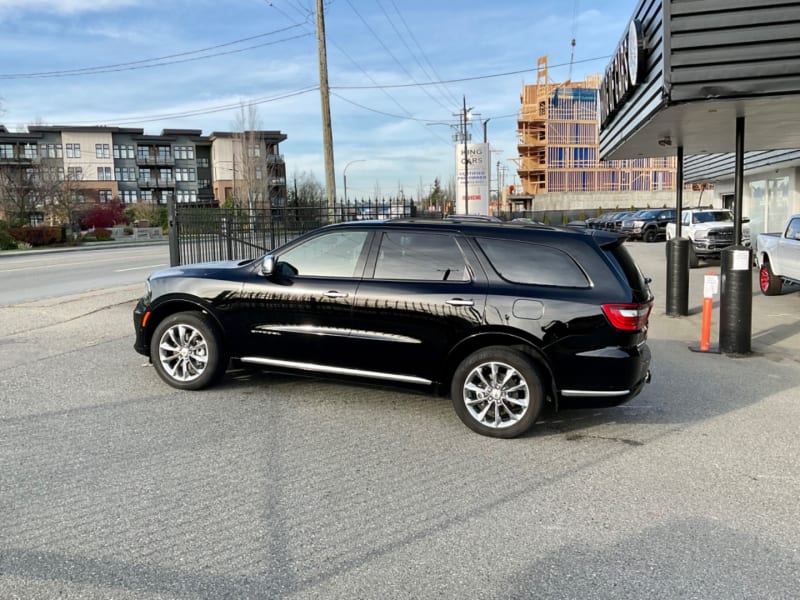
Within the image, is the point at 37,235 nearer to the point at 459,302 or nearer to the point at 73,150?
the point at 459,302

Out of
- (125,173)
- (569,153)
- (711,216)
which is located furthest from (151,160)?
(711,216)

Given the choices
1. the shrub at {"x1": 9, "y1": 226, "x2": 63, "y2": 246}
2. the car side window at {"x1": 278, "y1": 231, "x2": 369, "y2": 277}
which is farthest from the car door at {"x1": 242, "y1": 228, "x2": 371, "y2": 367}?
the shrub at {"x1": 9, "y1": 226, "x2": 63, "y2": 246}

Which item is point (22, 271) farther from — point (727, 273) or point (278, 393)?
point (727, 273)

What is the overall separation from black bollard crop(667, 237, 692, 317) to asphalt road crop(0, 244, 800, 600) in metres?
4.68

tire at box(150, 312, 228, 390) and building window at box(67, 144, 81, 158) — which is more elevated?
building window at box(67, 144, 81, 158)

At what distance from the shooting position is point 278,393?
621cm

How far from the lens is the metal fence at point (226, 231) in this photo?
1252cm

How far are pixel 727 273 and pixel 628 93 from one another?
10.9 feet

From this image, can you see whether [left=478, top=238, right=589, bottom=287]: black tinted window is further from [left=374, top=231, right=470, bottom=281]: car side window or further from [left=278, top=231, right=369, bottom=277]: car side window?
[left=278, top=231, right=369, bottom=277]: car side window

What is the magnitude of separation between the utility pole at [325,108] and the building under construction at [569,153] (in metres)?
71.9

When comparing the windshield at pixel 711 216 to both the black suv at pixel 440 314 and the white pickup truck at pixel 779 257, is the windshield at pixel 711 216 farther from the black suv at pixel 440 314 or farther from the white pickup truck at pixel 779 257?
the black suv at pixel 440 314

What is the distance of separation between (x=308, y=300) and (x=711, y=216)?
66.1ft

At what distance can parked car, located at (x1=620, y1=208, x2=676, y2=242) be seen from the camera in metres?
35.4

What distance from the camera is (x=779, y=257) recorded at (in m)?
12.5
